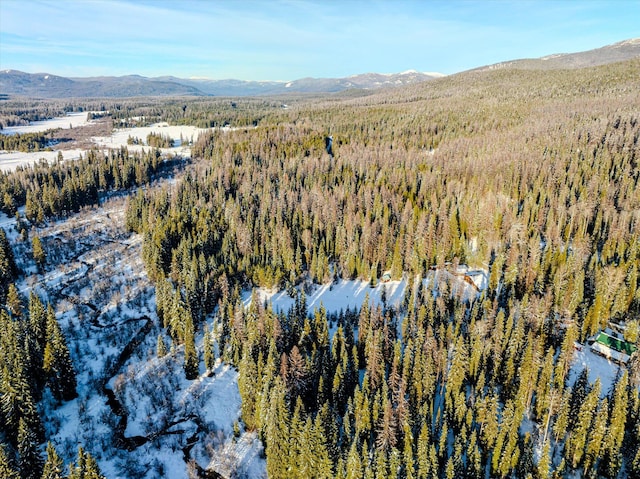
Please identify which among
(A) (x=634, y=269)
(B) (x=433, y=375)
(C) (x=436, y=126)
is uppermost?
(C) (x=436, y=126)

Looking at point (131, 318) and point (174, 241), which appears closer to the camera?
point (131, 318)

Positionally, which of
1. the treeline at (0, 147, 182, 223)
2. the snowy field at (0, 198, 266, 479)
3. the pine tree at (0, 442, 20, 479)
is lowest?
the snowy field at (0, 198, 266, 479)

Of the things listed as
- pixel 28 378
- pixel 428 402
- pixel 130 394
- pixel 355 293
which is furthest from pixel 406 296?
pixel 28 378

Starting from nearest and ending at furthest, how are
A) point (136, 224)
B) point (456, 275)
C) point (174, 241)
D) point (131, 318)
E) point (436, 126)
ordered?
point (131, 318) < point (456, 275) < point (174, 241) < point (136, 224) < point (436, 126)

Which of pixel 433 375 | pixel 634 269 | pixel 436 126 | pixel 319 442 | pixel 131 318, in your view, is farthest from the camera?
pixel 436 126

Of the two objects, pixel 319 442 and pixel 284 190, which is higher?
pixel 284 190

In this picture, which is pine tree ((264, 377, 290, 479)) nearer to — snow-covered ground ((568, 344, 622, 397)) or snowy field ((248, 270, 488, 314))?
snowy field ((248, 270, 488, 314))

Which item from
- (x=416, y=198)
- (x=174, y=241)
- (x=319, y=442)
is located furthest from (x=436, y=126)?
(x=319, y=442)

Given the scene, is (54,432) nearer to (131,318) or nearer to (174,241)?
(131,318)

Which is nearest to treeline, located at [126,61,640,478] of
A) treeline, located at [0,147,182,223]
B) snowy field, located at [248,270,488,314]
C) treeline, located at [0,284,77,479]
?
snowy field, located at [248,270,488,314]
